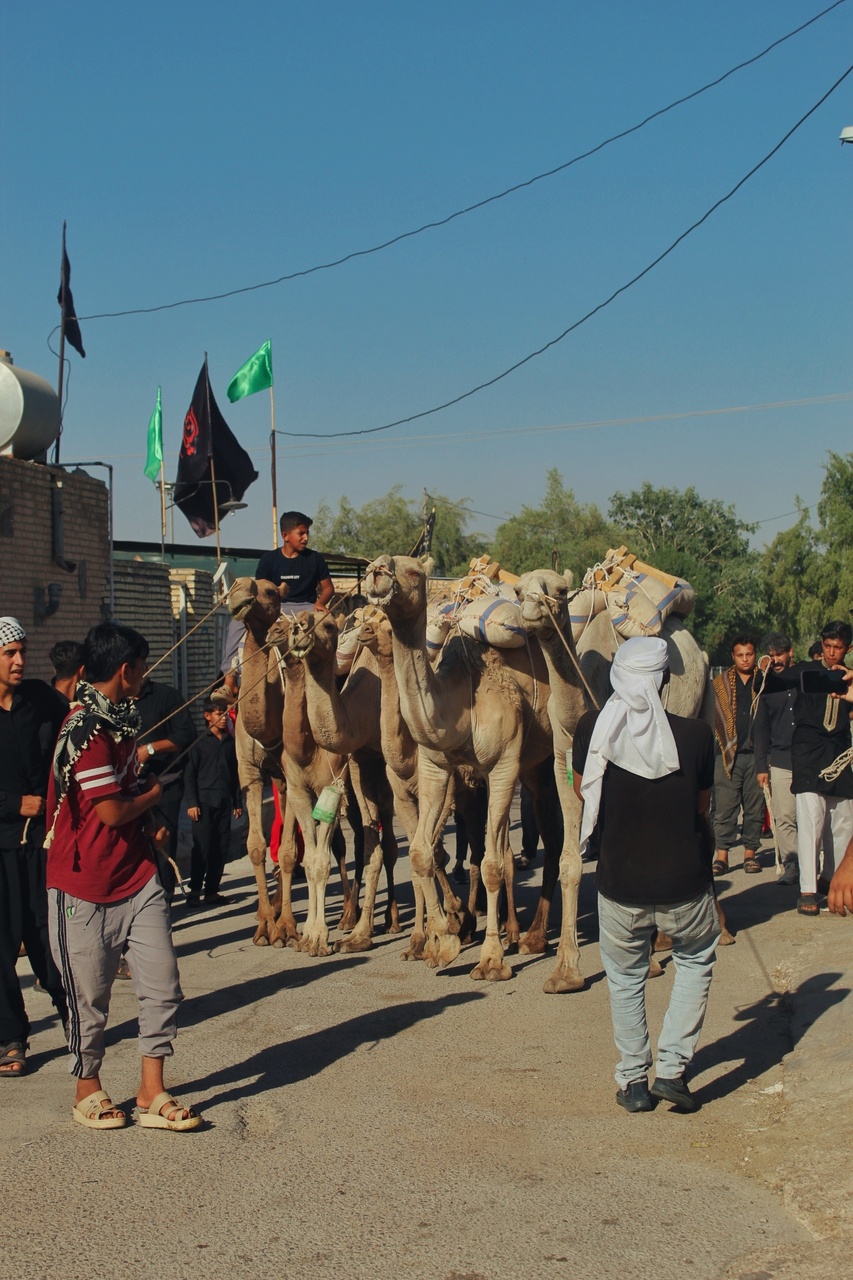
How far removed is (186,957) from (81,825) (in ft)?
14.3

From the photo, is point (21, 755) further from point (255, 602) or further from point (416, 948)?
point (416, 948)

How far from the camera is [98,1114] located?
5.81 metres

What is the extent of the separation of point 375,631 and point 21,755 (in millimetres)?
3149

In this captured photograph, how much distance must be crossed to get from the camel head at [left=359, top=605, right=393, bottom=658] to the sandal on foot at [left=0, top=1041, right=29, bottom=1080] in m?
3.78

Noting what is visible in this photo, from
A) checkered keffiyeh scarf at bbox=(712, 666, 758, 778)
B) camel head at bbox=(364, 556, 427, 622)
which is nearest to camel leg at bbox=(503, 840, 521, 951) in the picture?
camel head at bbox=(364, 556, 427, 622)

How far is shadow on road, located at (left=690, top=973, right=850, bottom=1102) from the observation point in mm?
6410

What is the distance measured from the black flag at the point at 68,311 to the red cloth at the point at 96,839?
14.6m

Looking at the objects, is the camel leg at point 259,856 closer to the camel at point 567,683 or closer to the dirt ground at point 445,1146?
the dirt ground at point 445,1146

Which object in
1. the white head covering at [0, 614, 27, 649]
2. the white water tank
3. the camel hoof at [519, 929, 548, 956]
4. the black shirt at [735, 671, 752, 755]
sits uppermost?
the white water tank

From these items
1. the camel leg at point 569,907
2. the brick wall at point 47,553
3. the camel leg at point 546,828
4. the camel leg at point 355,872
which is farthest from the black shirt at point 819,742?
the brick wall at point 47,553

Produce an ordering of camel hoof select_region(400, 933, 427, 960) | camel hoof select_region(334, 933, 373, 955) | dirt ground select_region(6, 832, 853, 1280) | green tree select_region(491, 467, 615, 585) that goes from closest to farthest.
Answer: dirt ground select_region(6, 832, 853, 1280), camel hoof select_region(400, 933, 427, 960), camel hoof select_region(334, 933, 373, 955), green tree select_region(491, 467, 615, 585)

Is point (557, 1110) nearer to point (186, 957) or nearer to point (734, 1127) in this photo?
point (734, 1127)

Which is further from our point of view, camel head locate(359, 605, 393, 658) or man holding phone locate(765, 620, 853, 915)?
man holding phone locate(765, 620, 853, 915)

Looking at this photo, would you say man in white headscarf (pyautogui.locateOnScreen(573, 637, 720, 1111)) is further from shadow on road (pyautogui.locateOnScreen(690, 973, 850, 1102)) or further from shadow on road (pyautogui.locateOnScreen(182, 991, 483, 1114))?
shadow on road (pyautogui.locateOnScreen(182, 991, 483, 1114))
